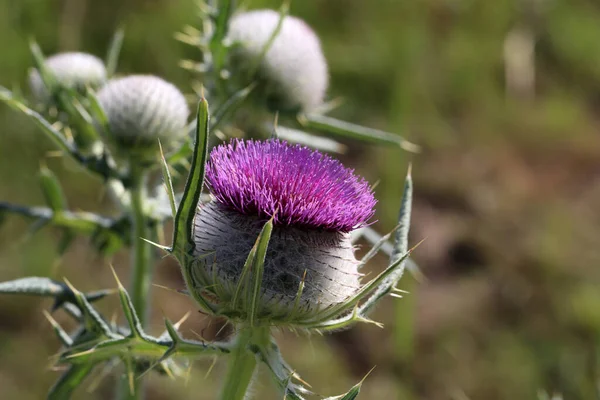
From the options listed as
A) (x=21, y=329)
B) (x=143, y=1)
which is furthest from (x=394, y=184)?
(x=143, y=1)

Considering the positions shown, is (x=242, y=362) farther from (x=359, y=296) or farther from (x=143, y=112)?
(x=143, y=112)

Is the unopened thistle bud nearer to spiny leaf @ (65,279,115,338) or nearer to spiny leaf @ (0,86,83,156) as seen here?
spiny leaf @ (0,86,83,156)

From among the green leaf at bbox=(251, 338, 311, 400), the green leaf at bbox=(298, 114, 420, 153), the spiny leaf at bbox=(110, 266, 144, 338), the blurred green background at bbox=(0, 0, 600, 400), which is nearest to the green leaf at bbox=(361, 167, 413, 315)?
the green leaf at bbox=(251, 338, 311, 400)

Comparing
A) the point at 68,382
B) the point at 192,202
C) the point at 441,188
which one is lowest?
the point at 441,188

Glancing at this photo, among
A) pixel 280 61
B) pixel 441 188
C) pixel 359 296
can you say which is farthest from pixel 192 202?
pixel 441 188

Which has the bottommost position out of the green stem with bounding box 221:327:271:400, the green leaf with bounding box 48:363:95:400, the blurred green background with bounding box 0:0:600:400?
the blurred green background with bounding box 0:0:600:400

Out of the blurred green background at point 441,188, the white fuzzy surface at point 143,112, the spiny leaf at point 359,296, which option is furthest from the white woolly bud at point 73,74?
the spiny leaf at point 359,296
